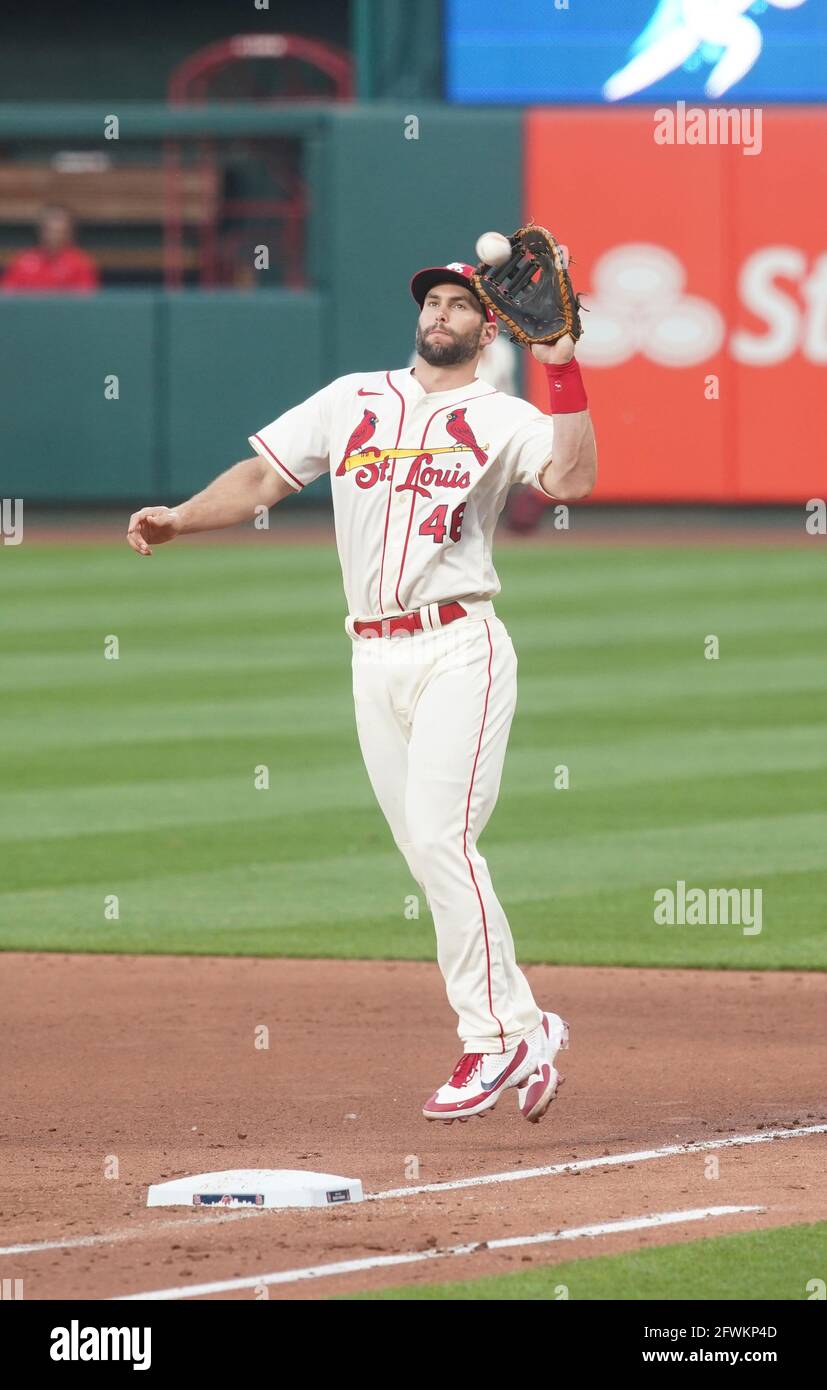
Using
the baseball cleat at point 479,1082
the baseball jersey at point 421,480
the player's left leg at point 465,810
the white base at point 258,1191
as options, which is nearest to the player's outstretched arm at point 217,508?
the baseball jersey at point 421,480

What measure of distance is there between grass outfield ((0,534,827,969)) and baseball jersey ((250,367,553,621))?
2622 millimetres

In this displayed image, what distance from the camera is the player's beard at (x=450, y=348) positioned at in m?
6.08

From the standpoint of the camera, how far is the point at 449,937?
600 centimetres

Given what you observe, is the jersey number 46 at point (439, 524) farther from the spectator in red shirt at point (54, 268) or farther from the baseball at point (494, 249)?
the spectator in red shirt at point (54, 268)

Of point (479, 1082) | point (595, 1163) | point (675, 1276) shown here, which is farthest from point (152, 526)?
point (675, 1276)

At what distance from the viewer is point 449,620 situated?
5.96 meters

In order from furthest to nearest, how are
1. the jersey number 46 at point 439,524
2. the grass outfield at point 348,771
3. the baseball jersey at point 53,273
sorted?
the baseball jersey at point 53,273 < the grass outfield at point 348,771 < the jersey number 46 at point 439,524

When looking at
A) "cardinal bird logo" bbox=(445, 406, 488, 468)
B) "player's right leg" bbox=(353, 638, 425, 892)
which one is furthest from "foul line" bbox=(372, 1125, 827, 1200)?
"cardinal bird logo" bbox=(445, 406, 488, 468)

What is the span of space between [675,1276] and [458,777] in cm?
159

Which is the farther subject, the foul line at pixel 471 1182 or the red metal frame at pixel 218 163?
the red metal frame at pixel 218 163

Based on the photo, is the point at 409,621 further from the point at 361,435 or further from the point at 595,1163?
the point at 595,1163

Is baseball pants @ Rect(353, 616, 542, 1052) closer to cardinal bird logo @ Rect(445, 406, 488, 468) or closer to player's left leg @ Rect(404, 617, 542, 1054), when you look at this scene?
player's left leg @ Rect(404, 617, 542, 1054)

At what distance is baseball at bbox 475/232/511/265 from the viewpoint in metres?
5.75

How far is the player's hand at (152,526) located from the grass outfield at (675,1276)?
2.23 meters
